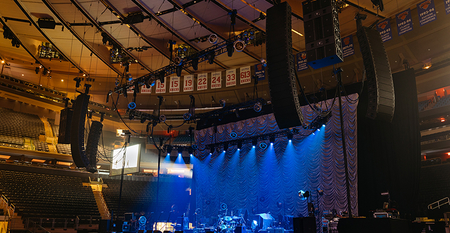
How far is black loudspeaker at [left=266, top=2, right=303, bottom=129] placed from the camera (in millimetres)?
4227

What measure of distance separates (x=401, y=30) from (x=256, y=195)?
8.79 meters

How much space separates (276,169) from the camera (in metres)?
13.5

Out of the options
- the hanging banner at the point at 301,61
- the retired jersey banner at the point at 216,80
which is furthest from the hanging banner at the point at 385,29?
the retired jersey banner at the point at 216,80

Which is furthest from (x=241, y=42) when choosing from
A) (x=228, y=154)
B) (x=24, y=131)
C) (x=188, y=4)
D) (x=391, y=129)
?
(x=24, y=131)

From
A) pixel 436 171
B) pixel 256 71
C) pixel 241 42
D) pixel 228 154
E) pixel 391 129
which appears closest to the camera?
pixel 241 42

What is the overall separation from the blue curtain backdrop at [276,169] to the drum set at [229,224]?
1.22 m

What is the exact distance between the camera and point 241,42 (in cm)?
952

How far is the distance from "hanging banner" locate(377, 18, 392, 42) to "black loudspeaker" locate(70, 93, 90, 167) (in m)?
9.80

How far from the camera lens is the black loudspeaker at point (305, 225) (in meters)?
6.70

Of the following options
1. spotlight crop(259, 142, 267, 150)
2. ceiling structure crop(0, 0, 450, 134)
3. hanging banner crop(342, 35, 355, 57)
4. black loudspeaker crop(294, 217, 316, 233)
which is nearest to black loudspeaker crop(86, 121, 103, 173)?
ceiling structure crop(0, 0, 450, 134)

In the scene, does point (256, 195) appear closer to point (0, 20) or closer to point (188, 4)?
point (188, 4)

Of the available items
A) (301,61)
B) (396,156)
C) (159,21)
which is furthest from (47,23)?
(396,156)

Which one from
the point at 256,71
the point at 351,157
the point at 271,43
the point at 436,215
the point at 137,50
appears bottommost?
the point at 436,215

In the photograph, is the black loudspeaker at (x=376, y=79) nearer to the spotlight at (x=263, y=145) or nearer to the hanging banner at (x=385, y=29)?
the hanging banner at (x=385, y=29)
